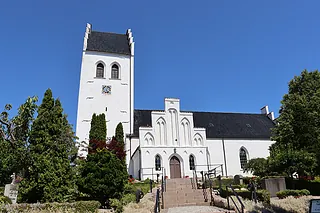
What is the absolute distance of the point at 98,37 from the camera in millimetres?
37094

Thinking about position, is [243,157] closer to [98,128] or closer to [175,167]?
[175,167]

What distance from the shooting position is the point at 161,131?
2809 cm

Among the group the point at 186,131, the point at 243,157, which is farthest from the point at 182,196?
the point at 243,157

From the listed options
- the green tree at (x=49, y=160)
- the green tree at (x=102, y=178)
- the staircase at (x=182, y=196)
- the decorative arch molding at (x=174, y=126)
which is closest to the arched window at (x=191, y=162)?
the decorative arch molding at (x=174, y=126)

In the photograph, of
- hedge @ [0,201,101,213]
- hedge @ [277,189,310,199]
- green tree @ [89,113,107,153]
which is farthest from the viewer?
green tree @ [89,113,107,153]

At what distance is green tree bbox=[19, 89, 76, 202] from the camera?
13.2 meters

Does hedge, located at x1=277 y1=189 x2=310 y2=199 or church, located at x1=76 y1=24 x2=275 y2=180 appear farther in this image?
church, located at x1=76 y1=24 x2=275 y2=180

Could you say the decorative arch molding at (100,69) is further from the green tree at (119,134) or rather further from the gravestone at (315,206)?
the gravestone at (315,206)

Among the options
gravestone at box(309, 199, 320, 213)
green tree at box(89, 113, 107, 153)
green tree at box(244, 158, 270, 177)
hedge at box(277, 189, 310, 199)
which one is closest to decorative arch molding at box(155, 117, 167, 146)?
green tree at box(89, 113, 107, 153)

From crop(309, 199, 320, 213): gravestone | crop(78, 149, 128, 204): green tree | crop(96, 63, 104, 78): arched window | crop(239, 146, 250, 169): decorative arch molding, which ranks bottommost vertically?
crop(309, 199, 320, 213): gravestone

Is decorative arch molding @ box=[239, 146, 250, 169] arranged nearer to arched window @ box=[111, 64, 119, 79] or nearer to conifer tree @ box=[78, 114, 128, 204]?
arched window @ box=[111, 64, 119, 79]

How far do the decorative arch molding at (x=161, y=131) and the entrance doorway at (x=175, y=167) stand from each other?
2.11m

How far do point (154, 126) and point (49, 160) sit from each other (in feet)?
50.1

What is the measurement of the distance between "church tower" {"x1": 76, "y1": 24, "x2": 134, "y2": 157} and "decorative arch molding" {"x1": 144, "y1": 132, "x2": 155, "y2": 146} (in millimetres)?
3898
